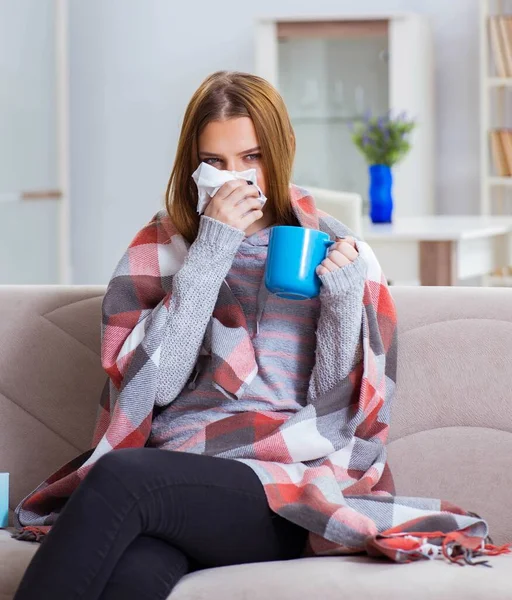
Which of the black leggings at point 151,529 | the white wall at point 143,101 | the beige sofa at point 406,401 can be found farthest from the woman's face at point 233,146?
the white wall at point 143,101

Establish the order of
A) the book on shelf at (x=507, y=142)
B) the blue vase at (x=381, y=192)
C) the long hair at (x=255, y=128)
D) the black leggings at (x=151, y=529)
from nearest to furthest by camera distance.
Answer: the black leggings at (x=151, y=529) → the long hair at (x=255, y=128) → the blue vase at (x=381, y=192) → the book on shelf at (x=507, y=142)

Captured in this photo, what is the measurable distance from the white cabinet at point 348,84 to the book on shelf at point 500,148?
37 centimetres

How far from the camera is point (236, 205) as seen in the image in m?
1.70

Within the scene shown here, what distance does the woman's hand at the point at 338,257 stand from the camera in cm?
163

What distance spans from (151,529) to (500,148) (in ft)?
13.2

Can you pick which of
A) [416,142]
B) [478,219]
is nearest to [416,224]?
[478,219]

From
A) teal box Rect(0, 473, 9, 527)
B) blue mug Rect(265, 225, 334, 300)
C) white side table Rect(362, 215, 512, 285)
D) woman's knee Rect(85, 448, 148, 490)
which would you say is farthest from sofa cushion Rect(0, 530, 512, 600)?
white side table Rect(362, 215, 512, 285)

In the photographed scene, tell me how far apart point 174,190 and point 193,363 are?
312 mm

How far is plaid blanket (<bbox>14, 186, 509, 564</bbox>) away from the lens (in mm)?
1521

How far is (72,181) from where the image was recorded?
5938 mm

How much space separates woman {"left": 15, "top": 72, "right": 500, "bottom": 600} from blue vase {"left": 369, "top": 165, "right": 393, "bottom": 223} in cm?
200

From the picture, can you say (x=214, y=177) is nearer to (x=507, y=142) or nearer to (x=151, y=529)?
(x=151, y=529)

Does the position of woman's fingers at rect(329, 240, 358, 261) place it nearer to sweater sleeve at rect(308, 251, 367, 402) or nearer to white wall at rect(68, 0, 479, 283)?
sweater sleeve at rect(308, 251, 367, 402)

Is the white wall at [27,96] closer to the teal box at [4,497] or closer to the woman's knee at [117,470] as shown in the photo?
the teal box at [4,497]
